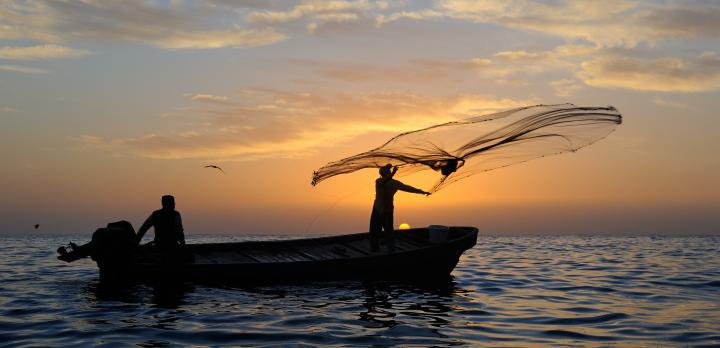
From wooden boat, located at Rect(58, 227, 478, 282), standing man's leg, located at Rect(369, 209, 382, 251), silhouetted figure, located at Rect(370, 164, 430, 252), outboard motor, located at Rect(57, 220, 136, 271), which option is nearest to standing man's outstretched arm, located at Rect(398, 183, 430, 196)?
silhouetted figure, located at Rect(370, 164, 430, 252)

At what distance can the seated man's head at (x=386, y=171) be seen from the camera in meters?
17.9

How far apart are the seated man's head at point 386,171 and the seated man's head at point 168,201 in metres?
5.81

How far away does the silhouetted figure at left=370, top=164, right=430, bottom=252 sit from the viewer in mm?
17844

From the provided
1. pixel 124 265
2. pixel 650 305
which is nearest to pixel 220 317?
pixel 124 265

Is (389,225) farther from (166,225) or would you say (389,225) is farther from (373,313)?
(166,225)

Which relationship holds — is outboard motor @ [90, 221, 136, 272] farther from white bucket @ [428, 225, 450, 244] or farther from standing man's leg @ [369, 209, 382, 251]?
white bucket @ [428, 225, 450, 244]

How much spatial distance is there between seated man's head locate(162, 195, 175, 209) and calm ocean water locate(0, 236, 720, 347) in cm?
217

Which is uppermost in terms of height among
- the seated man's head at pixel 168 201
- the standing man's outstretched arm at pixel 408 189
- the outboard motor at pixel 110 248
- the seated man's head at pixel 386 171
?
the seated man's head at pixel 386 171

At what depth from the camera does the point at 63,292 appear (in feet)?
53.4

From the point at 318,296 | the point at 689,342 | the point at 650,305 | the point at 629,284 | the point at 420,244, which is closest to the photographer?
the point at 689,342

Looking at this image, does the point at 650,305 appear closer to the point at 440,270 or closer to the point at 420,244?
the point at 440,270

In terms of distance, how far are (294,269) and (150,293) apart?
12.1 feet

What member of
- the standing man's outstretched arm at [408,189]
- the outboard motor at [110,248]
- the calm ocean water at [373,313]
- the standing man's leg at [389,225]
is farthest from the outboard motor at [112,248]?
the standing man's outstretched arm at [408,189]

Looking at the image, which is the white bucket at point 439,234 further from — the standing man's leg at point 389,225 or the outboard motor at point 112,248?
the outboard motor at point 112,248
